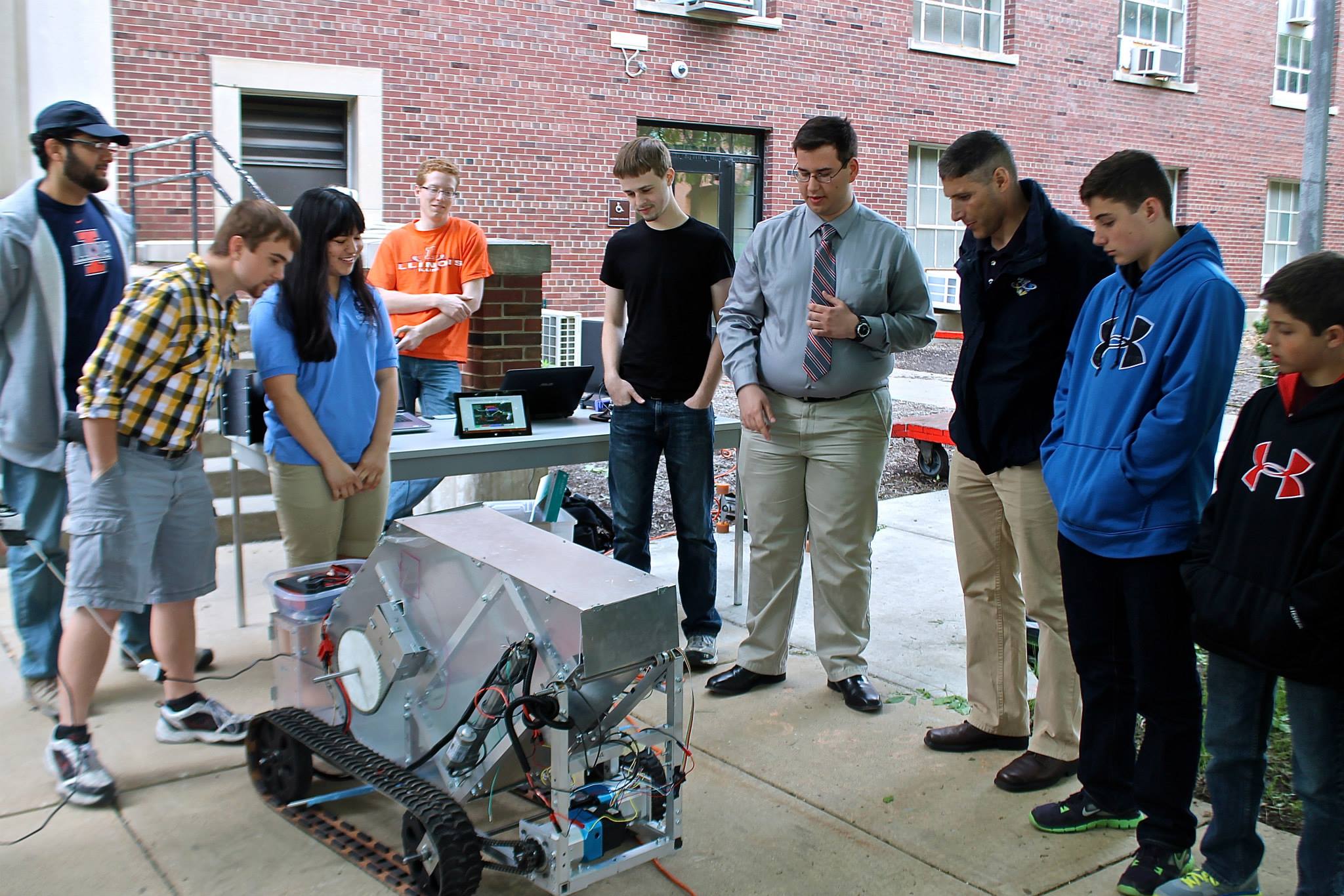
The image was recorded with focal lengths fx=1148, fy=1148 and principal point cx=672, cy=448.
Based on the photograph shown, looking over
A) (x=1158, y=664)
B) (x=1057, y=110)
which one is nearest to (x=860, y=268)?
(x=1158, y=664)

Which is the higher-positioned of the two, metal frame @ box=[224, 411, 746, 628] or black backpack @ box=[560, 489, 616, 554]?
metal frame @ box=[224, 411, 746, 628]

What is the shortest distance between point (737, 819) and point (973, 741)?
35.1 inches

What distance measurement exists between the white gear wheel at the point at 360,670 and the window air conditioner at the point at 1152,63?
1748 cm

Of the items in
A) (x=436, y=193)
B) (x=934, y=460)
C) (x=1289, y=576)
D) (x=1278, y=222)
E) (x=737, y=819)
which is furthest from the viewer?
(x=1278, y=222)

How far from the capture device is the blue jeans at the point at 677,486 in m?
4.36

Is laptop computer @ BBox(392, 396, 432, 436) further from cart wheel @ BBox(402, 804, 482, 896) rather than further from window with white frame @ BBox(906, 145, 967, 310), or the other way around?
window with white frame @ BBox(906, 145, 967, 310)

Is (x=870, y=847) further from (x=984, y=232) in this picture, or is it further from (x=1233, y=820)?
(x=984, y=232)

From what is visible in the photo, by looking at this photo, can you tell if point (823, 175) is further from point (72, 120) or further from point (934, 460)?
point (934, 460)

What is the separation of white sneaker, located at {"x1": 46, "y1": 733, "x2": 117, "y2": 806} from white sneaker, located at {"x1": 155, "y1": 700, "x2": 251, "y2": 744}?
0.33 m

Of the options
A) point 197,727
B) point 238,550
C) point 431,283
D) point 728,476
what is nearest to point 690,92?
point 728,476

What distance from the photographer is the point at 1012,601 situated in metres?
3.55

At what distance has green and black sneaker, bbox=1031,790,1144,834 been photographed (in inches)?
123

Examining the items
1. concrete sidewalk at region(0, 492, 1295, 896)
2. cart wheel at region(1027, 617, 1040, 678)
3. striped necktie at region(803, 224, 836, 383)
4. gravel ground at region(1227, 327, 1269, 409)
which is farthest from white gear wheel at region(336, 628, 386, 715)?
gravel ground at region(1227, 327, 1269, 409)

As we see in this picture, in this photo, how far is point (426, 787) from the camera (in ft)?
9.18
